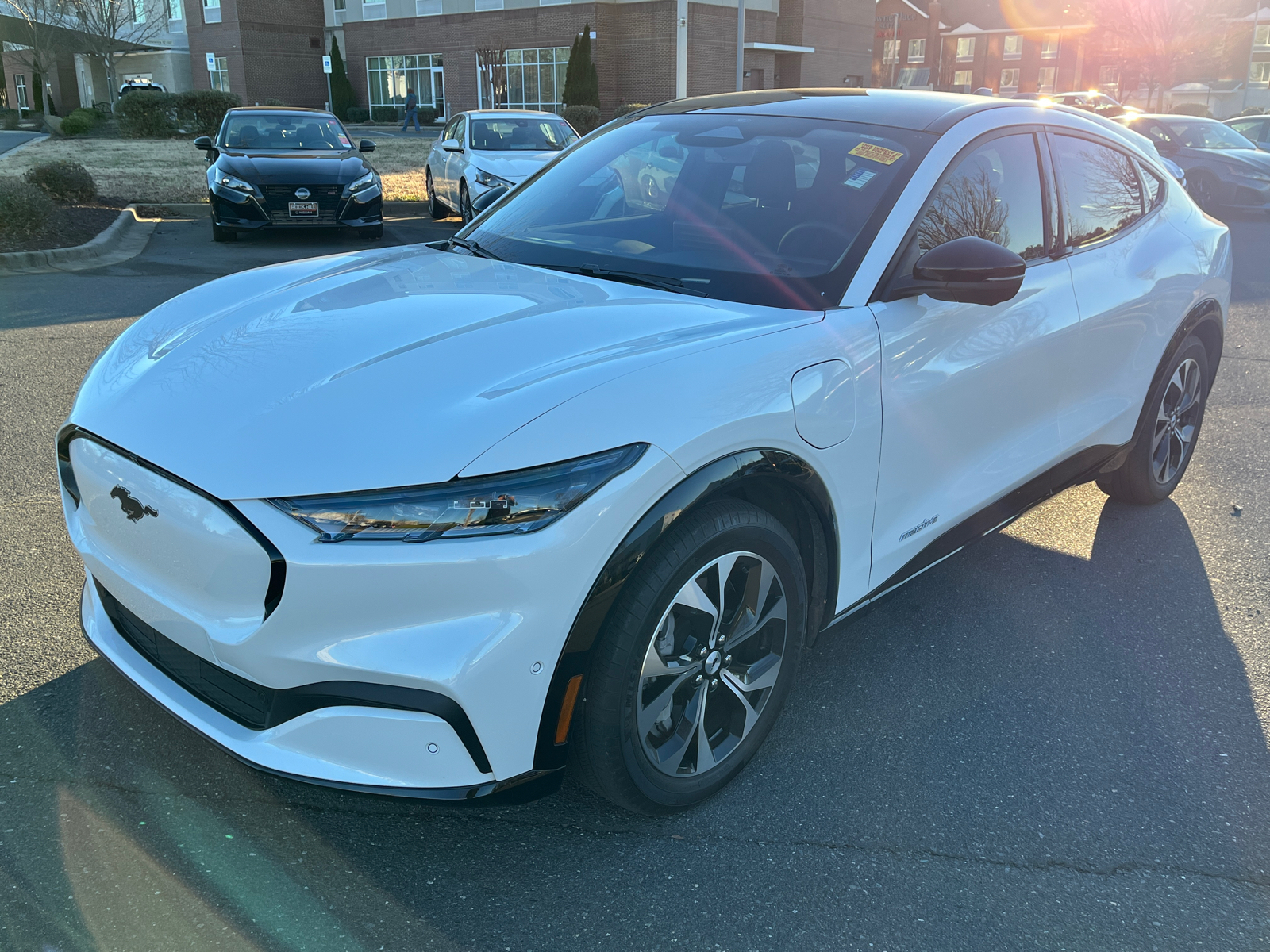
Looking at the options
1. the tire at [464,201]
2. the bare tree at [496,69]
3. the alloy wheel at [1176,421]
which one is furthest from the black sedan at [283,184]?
the bare tree at [496,69]

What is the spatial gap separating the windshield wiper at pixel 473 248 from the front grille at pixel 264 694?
5.29ft

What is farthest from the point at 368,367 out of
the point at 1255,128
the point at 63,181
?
the point at 1255,128

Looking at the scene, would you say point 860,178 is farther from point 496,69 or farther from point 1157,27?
point 1157,27

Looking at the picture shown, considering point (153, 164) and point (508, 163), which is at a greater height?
point (508, 163)

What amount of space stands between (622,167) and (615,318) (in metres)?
1.32

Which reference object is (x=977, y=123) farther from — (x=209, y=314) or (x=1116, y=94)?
(x=1116, y=94)

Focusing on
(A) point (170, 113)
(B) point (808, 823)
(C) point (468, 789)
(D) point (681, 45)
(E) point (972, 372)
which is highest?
(D) point (681, 45)

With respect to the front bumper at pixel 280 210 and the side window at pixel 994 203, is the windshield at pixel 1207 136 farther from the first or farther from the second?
the side window at pixel 994 203

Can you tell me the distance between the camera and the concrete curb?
395 inches

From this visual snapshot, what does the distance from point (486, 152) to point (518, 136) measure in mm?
836

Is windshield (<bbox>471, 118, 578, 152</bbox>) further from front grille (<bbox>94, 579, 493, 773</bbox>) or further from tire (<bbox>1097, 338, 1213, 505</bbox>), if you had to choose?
front grille (<bbox>94, 579, 493, 773</bbox>)

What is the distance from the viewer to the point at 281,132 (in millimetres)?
13203

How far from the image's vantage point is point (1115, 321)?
3.76 metres

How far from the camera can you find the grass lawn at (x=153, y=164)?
16797 millimetres
